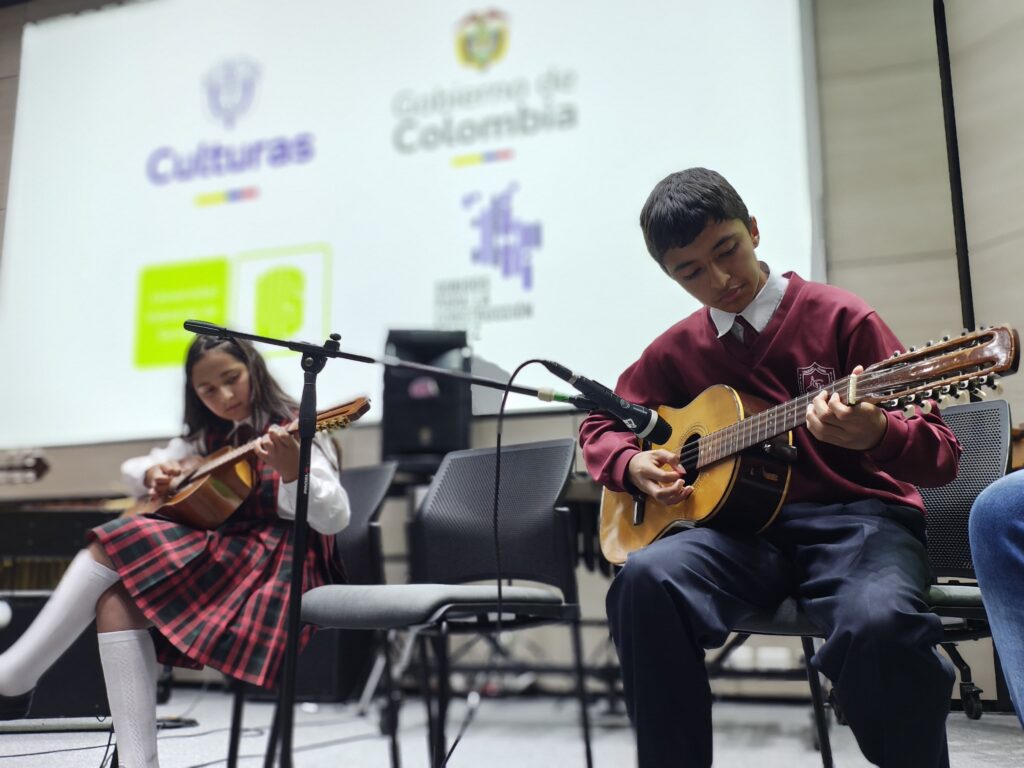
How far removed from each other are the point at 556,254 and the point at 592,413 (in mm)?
1915

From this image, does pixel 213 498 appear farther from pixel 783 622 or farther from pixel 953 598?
pixel 953 598

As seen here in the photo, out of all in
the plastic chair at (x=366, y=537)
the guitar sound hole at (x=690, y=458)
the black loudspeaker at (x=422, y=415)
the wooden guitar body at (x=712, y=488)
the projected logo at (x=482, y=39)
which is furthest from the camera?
the projected logo at (x=482, y=39)

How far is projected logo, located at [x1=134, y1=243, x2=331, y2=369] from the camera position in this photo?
4074 mm

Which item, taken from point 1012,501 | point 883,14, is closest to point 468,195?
point 883,14

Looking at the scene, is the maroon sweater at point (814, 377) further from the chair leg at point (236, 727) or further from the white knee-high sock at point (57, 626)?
the white knee-high sock at point (57, 626)

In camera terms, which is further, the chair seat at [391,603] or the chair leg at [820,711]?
the chair leg at [820,711]

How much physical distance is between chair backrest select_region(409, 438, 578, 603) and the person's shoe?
2.84ft

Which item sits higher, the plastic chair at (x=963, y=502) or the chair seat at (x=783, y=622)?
the plastic chair at (x=963, y=502)

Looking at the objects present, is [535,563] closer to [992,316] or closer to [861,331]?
[861,331]

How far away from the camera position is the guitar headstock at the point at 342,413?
1926mm

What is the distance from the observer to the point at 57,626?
1.95m

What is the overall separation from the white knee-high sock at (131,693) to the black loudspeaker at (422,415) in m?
1.73

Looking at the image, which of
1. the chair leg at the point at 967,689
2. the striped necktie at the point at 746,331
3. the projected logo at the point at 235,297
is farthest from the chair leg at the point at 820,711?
the projected logo at the point at 235,297

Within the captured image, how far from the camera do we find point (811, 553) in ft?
5.02
